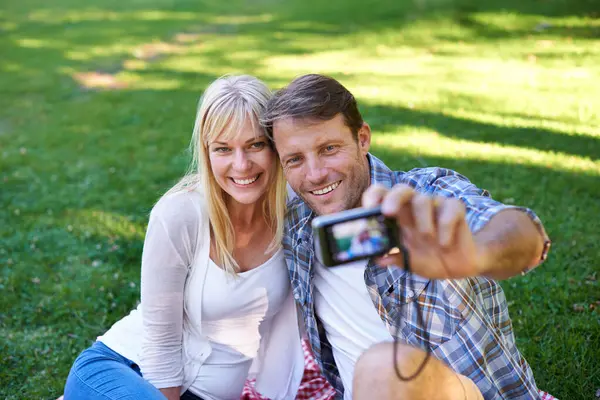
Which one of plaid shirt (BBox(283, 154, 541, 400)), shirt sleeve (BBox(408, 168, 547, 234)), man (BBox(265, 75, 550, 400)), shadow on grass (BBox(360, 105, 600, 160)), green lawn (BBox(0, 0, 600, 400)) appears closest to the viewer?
man (BBox(265, 75, 550, 400))

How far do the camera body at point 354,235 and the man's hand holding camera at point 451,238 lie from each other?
4 centimetres

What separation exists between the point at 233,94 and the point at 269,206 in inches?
23.0

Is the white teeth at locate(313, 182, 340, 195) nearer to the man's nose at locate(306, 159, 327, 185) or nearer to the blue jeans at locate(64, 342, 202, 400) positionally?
the man's nose at locate(306, 159, 327, 185)

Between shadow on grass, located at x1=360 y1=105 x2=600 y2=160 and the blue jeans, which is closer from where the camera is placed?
the blue jeans

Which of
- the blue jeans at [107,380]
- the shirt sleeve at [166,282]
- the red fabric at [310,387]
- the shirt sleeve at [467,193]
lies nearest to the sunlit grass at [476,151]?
the red fabric at [310,387]

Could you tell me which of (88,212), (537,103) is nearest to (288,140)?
(88,212)

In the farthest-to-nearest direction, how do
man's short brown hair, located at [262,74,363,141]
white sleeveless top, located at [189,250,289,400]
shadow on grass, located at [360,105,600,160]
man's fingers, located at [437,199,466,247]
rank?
shadow on grass, located at [360,105,600,160], white sleeveless top, located at [189,250,289,400], man's short brown hair, located at [262,74,363,141], man's fingers, located at [437,199,466,247]

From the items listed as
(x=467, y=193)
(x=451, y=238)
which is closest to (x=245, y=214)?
(x=467, y=193)

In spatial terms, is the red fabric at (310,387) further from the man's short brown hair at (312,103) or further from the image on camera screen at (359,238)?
the image on camera screen at (359,238)

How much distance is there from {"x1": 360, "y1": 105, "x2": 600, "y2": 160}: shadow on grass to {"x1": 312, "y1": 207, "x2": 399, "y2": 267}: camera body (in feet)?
16.4

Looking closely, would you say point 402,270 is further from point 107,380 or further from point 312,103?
point 107,380

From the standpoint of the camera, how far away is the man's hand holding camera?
1.83 m

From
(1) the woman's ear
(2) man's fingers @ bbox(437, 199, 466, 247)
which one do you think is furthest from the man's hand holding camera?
(1) the woman's ear

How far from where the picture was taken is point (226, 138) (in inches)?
118
